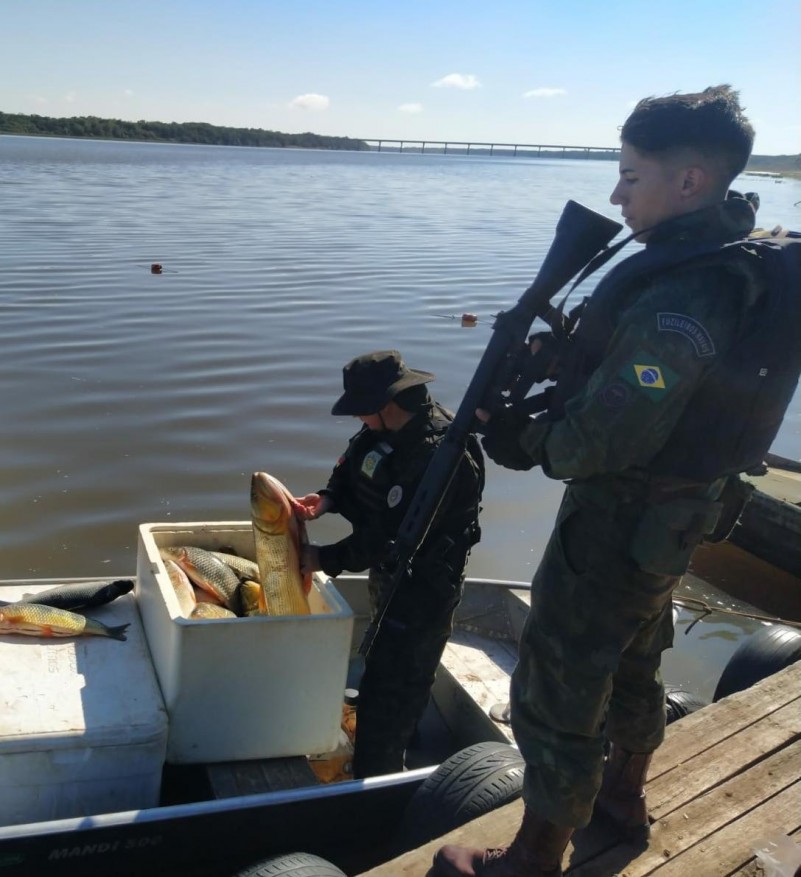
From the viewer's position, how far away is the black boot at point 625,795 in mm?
3258

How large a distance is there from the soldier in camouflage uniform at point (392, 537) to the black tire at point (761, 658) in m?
2.23

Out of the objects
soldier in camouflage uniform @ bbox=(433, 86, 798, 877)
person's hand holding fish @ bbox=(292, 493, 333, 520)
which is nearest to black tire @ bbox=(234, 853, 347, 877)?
soldier in camouflage uniform @ bbox=(433, 86, 798, 877)

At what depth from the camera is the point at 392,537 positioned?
14.7 feet

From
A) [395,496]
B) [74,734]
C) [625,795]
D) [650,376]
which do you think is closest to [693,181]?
[650,376]

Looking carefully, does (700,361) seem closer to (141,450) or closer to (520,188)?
(141,450)

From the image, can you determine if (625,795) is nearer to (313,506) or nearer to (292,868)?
(292,868)

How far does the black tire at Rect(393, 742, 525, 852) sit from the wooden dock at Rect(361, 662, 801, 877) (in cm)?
40

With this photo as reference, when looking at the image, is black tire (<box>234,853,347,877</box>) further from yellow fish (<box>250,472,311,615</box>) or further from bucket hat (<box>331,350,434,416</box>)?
bucket hat (<box>331,350,434,416</box>)

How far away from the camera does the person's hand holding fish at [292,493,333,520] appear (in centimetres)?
463

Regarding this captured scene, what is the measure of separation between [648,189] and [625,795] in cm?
207

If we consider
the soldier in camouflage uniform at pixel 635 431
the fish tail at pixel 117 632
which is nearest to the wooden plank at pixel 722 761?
the soldier in camouflage uniform at pixel 635 431

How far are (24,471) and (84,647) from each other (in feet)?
20.1

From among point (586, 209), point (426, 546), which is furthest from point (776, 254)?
point (426, 546)

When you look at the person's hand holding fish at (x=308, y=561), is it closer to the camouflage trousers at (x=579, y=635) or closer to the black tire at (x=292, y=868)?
the black tire at (x=292, y=868)
